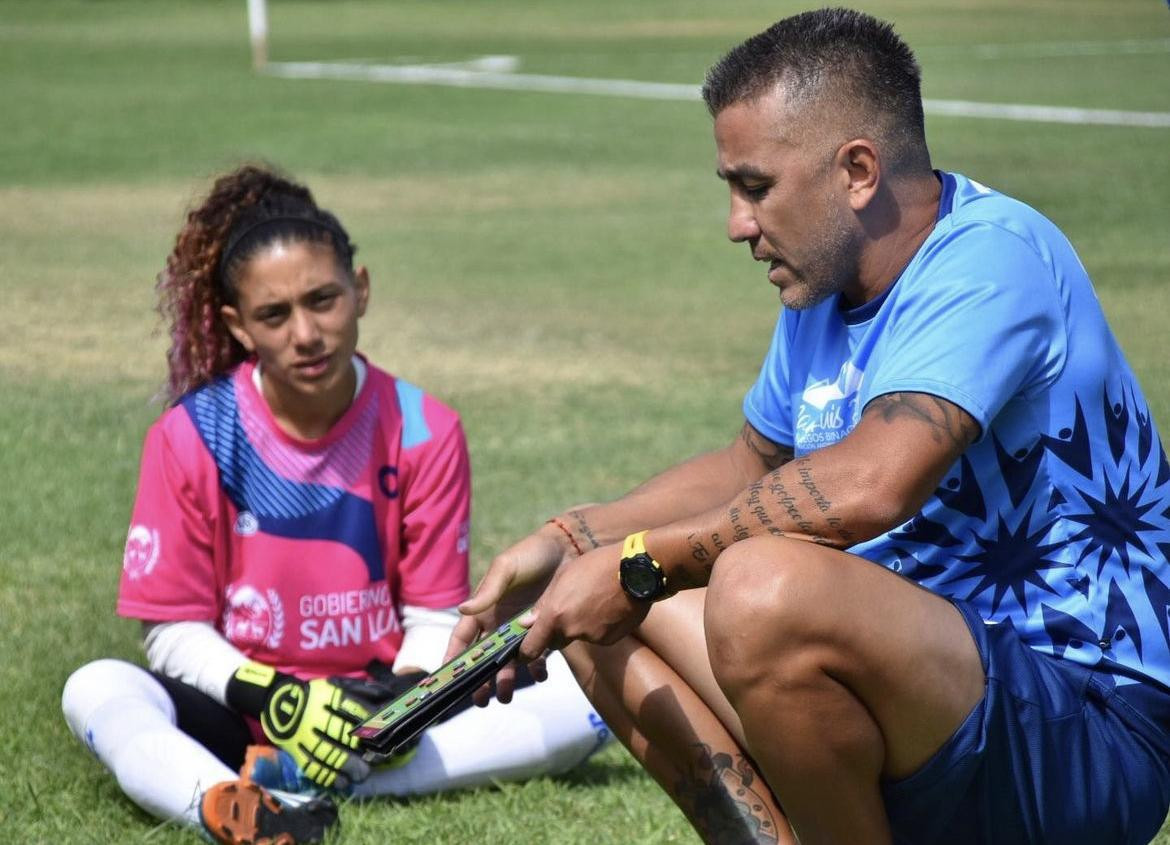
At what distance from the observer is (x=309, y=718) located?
391 cm

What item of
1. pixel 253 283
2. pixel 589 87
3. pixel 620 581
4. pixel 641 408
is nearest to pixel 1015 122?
pixel 589 87

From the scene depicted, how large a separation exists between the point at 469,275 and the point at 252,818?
7711 mm

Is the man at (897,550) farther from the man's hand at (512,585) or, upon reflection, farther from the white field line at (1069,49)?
the white field line at (1069,49)

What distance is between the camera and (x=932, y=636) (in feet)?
9.29

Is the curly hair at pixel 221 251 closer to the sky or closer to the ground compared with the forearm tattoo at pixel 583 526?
closer to the sky

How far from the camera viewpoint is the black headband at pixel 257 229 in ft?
14.4

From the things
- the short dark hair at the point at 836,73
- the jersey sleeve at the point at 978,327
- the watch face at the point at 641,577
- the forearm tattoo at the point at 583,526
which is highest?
the short dark hair at the point at 836,73

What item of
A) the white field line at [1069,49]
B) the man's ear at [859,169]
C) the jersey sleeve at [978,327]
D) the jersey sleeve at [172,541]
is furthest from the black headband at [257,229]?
the white field line at [1069,49]

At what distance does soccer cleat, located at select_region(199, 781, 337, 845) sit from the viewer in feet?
12.1

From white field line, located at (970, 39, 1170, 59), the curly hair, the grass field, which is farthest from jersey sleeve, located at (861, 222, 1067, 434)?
white field line, located at (970, 39, 1170, 59)

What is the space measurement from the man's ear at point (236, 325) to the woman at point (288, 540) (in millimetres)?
14

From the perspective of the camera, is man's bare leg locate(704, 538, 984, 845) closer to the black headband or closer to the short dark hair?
the short dark hair

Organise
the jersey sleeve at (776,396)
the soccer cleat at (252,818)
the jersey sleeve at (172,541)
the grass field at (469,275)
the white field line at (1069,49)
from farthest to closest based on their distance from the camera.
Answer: the white field line at (1069,49), the grass field at (469,275), the jersey sleeve at (172,541), the soccer cleat at (252,818), the jersey sleeve at (776,396)

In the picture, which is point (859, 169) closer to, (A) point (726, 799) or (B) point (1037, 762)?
(B) point (1037, 762)
